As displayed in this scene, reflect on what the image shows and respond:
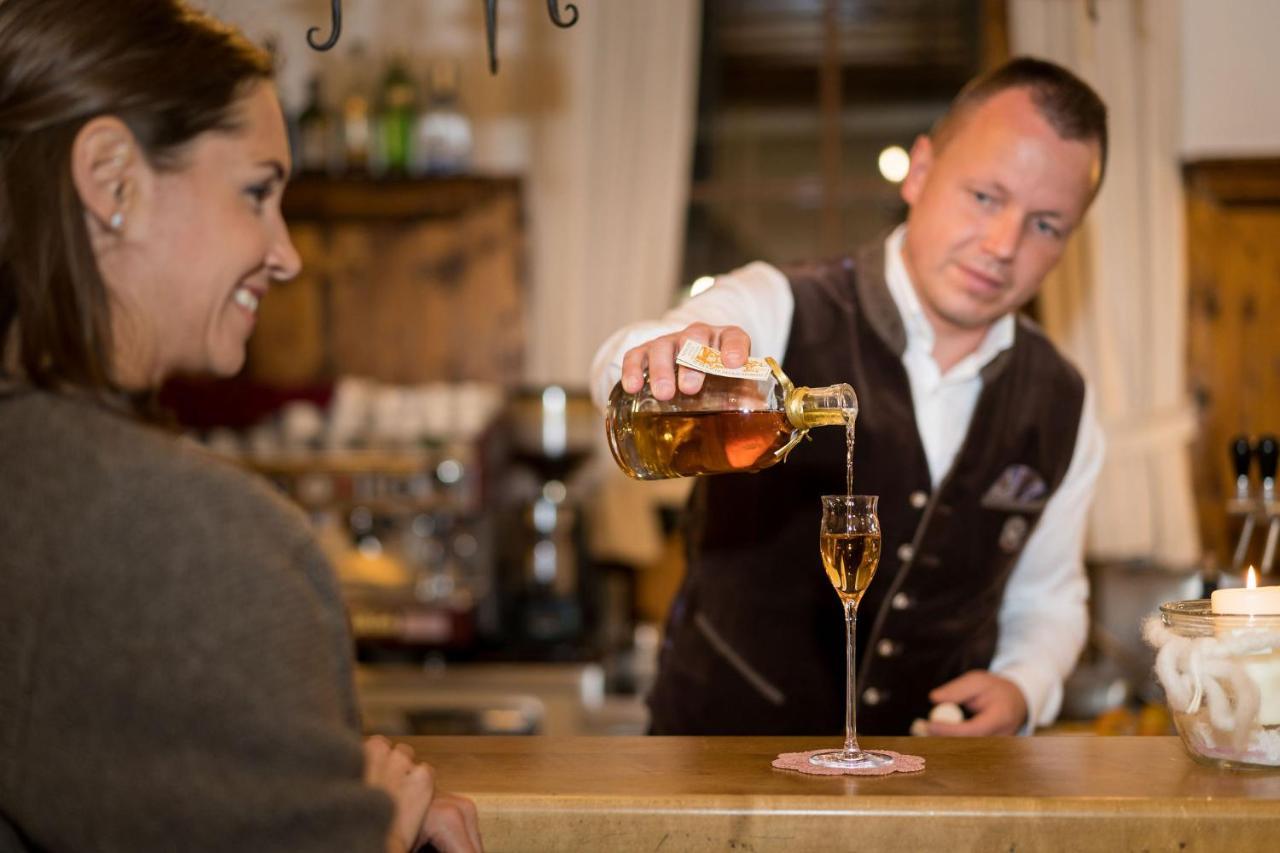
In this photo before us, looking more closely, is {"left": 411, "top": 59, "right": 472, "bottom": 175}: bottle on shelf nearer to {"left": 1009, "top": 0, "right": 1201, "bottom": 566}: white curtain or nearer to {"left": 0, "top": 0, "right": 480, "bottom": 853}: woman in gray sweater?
{"left": 1009, "top": 0, "right": 1201, "bottom": 566}: white curtain

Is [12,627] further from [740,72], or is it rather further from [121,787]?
[740,72]

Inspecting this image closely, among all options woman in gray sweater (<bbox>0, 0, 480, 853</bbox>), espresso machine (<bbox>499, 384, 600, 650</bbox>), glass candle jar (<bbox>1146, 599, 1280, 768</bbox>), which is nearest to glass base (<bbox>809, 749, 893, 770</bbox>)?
glass candle jar (<bbox>1146, 599, 1280, 768</bbox>)

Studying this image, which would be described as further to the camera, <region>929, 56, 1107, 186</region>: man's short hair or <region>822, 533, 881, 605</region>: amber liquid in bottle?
<region>929, 56, 1107, 186</region>: man's short hair

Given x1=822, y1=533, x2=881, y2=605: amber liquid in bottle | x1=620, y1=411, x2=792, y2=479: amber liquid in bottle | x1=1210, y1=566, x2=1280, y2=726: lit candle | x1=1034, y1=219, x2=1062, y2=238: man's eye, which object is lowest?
x1=1210, y1=566, x2=1280, y2=726: lit candle

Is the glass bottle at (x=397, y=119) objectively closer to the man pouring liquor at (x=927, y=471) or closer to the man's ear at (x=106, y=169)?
the man pouring liquor at (x=927, y=471)

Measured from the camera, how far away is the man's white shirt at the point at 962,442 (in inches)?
81.6

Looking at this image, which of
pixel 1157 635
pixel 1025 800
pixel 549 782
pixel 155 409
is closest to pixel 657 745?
pixel 549 782

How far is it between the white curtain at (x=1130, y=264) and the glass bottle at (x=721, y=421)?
114 inches

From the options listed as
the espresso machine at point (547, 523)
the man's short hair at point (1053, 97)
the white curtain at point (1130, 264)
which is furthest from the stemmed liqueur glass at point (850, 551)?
the white curtain at point (1130, 264)

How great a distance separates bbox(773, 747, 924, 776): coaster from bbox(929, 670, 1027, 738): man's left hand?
35cm

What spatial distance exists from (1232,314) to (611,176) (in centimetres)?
183

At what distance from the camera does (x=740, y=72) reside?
4.75 m

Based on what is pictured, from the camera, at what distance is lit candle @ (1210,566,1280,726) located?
1.38 meters

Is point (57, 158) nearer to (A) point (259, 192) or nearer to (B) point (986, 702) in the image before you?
(A) point (259, 192)
